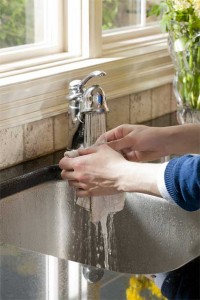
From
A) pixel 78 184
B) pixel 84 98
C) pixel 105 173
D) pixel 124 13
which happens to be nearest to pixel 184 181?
pixel 105 173

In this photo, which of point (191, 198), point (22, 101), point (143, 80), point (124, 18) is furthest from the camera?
point (124, 18)

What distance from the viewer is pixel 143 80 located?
232 centimetres

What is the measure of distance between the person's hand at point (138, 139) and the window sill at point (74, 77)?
0.20 meters

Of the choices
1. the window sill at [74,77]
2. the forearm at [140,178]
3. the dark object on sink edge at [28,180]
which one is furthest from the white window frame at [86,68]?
the forearm at [140,178]

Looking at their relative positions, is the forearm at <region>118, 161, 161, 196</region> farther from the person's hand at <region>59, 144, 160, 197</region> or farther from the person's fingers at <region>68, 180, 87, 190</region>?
the person's fingers at <region>68, 180, 87, 190</region>

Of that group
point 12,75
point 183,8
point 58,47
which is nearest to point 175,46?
point 183,8

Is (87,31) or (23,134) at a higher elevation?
(87,31)

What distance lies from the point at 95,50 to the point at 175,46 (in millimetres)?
221

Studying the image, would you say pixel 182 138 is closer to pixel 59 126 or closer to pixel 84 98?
pixel 84 98

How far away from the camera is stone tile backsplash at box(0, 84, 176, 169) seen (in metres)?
1.89

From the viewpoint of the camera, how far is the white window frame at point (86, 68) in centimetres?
188

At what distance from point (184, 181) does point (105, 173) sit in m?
0.25

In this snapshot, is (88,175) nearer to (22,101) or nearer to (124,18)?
(22,101)

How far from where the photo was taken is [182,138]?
183 centimetres
